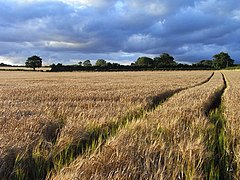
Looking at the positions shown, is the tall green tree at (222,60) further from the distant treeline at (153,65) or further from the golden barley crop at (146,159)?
the golden barley crop at (146,159)

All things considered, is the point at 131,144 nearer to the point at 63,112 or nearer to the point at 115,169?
the point at 115,169

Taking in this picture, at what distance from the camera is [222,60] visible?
150 meters

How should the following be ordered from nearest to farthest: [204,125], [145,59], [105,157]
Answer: [105,157] → [204,125] → [145,59]

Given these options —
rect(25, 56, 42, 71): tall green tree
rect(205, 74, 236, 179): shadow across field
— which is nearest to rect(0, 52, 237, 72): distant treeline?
rect(25, 56, 42, 71): tall green tree

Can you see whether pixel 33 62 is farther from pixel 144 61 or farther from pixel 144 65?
pixel 144 61

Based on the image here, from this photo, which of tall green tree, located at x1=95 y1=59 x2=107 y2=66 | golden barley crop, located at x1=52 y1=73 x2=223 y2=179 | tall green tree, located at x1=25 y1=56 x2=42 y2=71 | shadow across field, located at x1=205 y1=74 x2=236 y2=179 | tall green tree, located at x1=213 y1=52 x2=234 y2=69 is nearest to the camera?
golden barley crop, located at x1=52 y1=73 x2=223 y2=179

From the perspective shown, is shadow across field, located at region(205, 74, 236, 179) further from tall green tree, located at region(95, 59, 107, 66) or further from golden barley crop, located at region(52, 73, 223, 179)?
tall green tree, located at region(95, 59, 107, 66)

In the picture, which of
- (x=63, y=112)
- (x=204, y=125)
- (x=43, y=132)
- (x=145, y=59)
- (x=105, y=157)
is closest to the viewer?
(x=105, y=157)

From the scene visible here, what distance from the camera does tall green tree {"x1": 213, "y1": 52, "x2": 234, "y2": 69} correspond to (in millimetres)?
148625

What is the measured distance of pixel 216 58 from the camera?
155m

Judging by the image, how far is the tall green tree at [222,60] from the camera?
149 metres

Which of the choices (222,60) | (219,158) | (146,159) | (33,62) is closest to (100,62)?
(33,62)

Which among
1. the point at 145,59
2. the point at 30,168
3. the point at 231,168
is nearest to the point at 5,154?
the point at 30,168

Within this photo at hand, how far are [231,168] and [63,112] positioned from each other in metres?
5.11
